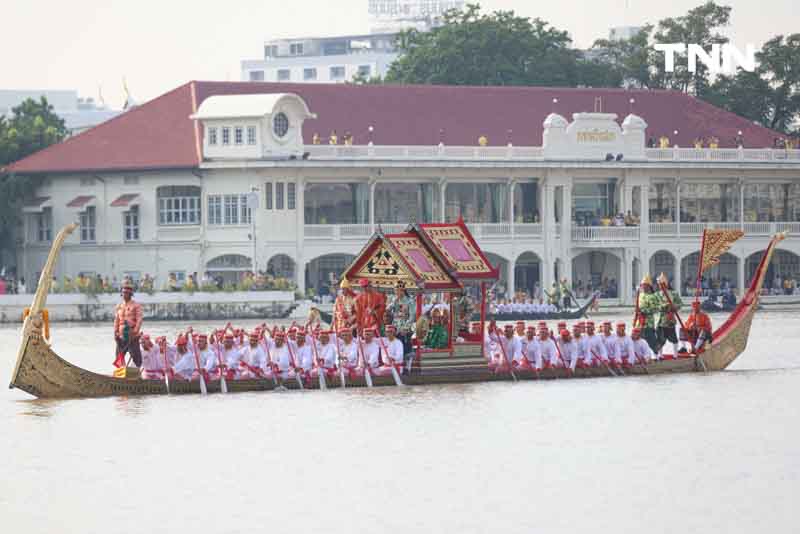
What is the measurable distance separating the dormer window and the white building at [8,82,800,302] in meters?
0.05

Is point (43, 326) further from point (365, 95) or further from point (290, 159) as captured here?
point (365, 95)

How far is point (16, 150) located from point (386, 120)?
1318cm

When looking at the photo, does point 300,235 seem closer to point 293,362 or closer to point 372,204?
point 372,204

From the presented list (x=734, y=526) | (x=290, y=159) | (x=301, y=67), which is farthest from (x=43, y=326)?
(x=301, y=67)

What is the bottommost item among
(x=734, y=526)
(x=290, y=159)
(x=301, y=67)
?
(x=734, y=526)

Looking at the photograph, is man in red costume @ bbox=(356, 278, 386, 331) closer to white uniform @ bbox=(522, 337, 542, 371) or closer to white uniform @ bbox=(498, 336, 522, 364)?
white uniform @ bbox=(498, 336, 522, 364)

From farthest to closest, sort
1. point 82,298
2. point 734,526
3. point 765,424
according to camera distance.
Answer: point 82,298 < point 765,424 < point 734,526

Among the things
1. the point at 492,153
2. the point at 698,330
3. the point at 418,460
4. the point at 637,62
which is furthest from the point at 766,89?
the point at 418,460

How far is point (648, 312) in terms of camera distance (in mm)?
39562

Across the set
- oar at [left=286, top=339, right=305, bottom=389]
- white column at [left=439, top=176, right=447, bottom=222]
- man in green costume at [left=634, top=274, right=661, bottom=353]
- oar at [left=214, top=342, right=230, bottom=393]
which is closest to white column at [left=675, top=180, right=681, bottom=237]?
white column at [left=439, top=176, right=447, bottom=222]

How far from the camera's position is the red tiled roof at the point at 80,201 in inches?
2761

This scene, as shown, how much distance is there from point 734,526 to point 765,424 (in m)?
9.20

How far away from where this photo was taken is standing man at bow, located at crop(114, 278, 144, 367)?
113 feet

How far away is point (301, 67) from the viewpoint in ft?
506
